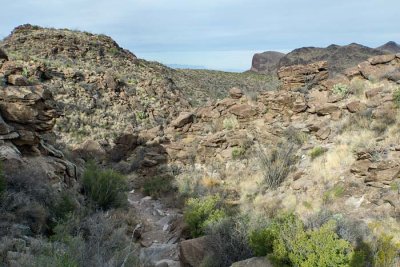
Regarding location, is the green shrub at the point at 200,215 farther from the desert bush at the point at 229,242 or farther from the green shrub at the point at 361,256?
the green shrub at the point at 361,256

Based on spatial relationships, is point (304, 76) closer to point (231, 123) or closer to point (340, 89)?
point (340, 89)

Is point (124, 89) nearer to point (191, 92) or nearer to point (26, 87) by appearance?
point (191, 92)

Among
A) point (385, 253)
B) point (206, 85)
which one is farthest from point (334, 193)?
point (206, 85)

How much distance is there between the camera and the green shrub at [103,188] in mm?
11305

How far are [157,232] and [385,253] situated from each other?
650 cm

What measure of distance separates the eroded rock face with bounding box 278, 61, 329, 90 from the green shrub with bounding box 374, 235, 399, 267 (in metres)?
13.1

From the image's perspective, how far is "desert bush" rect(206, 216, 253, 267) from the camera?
706 cm

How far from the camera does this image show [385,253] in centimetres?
614

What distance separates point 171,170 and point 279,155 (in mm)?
4909

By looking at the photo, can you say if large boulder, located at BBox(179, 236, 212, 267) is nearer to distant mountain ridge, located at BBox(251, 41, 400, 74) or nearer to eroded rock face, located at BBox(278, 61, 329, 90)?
eroded rock face, located at BBox(278, 61, 329, 90)

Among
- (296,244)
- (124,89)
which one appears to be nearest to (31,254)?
(296,244)

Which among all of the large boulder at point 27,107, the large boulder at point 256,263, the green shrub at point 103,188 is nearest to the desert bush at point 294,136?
the green shrub at point 103,188

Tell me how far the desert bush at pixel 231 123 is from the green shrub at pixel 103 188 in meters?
7.49

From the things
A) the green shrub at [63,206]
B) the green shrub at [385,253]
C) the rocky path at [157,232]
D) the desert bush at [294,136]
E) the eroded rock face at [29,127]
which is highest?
the eroded rock face at [29,127]
